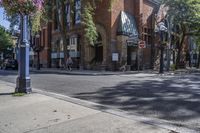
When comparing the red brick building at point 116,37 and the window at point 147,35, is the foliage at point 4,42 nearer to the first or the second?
the red brick building at point 116,37

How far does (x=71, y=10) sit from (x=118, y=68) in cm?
839

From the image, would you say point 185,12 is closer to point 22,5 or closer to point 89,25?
point 89,25

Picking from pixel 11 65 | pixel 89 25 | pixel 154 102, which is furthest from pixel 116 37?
pixel 154 102

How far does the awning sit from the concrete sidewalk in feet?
84.5

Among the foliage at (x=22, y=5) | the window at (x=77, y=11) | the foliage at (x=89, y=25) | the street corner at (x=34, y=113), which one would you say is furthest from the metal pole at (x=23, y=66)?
the window at (x=77, y=11)

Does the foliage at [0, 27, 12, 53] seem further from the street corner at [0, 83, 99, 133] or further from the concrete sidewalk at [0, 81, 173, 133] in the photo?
the concrete sidewalk at [0, 81, 173, 133]

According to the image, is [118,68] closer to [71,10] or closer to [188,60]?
[71,10]

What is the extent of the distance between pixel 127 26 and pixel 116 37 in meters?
1.85

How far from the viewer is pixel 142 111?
9.10m

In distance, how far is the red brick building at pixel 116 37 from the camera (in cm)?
3538

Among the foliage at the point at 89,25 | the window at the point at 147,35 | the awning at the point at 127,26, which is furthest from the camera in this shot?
the window at the point at 147,35

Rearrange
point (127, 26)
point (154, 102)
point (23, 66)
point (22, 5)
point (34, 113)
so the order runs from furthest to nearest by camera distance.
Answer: point (127, 26)
point (23, 66)
point (154, 102)
point (22, 5)
point (34, 113)

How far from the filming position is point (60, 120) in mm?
8023

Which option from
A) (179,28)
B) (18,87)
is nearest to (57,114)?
(18,87)
